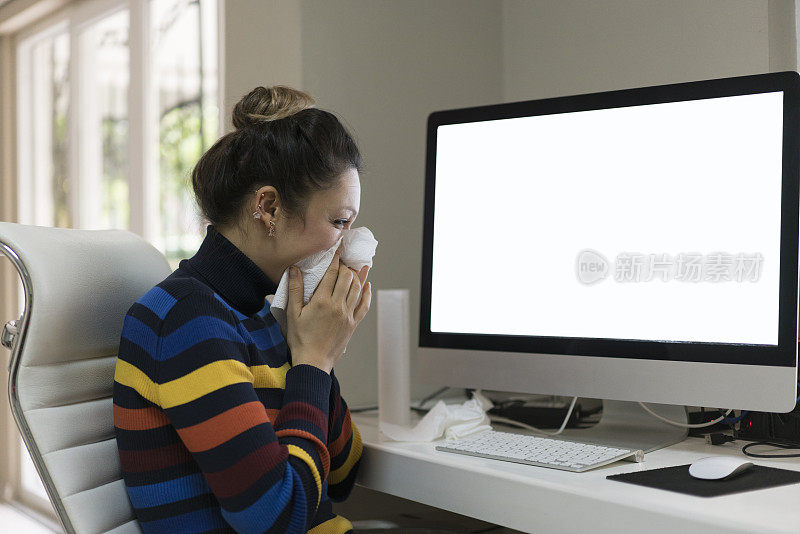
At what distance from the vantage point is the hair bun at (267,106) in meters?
1.02

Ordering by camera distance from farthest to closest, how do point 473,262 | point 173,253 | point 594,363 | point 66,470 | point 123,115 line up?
point 123,115
point 173,253
point 473,262
point 594,363
point 66,470

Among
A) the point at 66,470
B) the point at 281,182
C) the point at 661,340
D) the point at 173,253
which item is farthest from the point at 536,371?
the point at 173,253

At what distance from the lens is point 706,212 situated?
101cm

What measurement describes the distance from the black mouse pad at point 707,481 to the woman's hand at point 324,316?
401 mm

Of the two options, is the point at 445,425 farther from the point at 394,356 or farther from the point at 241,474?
the point at 241,474

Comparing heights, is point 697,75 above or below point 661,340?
above

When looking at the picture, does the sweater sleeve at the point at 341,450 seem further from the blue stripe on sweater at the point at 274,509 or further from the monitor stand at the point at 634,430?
the monitor stand at the point at 634,430

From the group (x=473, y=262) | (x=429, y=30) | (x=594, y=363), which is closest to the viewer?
(x=594, y=363)

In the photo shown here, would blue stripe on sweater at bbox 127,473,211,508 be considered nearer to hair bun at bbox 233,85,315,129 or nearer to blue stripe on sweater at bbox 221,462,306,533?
blue stripe on sweater at bbox 221,462,306,533

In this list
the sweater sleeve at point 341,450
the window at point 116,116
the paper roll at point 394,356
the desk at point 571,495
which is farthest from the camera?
the window at point 116,116

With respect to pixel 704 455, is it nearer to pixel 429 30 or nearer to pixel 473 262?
pixel 473 262

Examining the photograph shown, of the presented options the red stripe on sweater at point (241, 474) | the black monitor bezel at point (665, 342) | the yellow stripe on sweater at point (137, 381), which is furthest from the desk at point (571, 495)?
the yellow stripe on sweater at point (137, 381)

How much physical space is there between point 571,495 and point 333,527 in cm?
38

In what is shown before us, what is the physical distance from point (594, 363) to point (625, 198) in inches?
9.5
